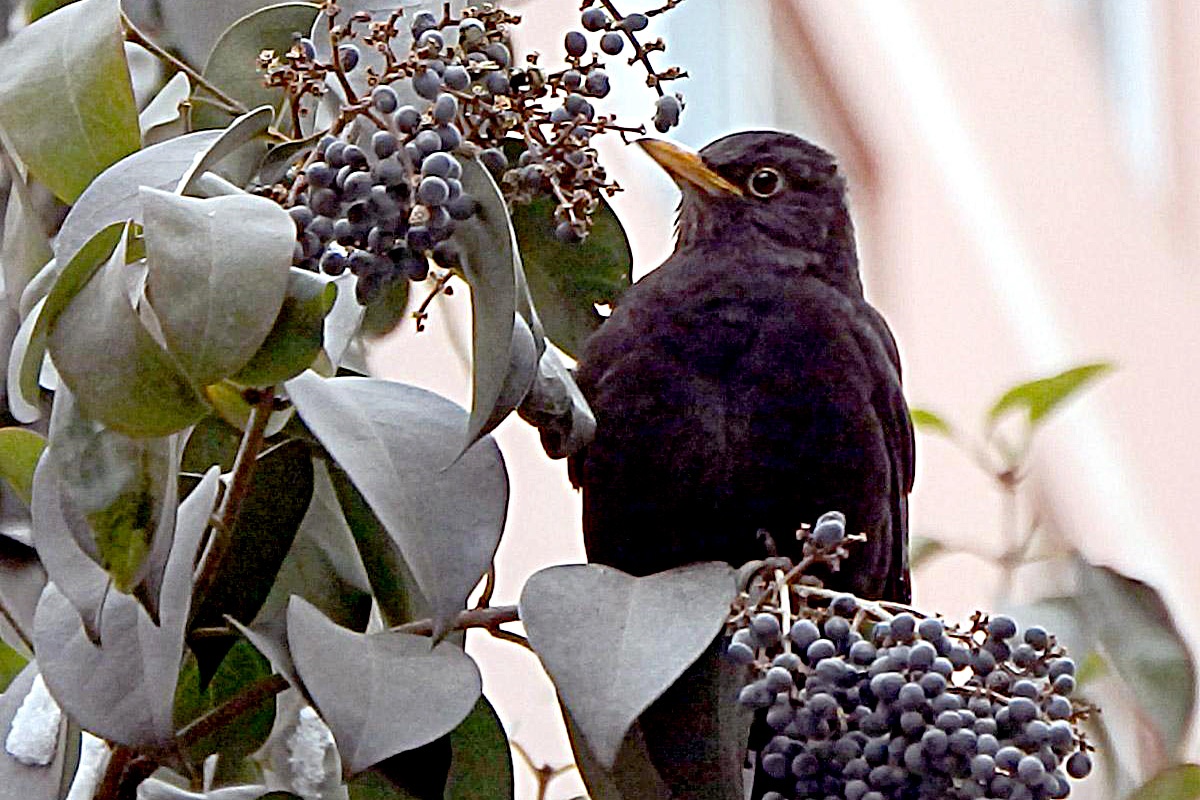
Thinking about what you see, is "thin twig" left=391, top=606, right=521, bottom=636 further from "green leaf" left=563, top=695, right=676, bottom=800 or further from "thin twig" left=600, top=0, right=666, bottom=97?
"thin twig" left=600, top=0, right=666, bottom=97

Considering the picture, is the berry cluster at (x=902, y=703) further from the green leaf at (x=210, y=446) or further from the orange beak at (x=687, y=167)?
the orange beak at (x=687, y=167)

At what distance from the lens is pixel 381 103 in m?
0.59

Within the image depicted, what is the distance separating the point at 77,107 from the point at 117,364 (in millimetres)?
170

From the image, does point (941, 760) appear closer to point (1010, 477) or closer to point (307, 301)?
point (307, 301)

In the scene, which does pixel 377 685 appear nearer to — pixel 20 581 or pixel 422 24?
pixel 422 24

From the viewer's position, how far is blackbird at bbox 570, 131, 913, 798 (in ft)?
2.74

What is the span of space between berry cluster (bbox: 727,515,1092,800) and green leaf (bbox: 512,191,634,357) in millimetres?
230

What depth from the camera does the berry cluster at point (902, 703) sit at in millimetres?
581

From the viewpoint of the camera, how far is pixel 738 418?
86 cm

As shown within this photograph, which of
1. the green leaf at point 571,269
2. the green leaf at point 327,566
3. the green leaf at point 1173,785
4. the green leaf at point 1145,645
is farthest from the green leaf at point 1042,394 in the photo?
the green leaf at point 327,566

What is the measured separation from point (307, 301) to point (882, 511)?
44cm

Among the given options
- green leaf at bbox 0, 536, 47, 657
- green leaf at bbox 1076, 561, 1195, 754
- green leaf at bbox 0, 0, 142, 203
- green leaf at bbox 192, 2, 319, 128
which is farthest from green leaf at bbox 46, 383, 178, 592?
green leaf at bbox 1076, 561, 1195, 754

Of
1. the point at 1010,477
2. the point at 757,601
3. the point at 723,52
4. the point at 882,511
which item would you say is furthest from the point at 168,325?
the point at 723,52

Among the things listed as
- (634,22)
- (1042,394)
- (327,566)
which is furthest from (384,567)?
(1042,394)
